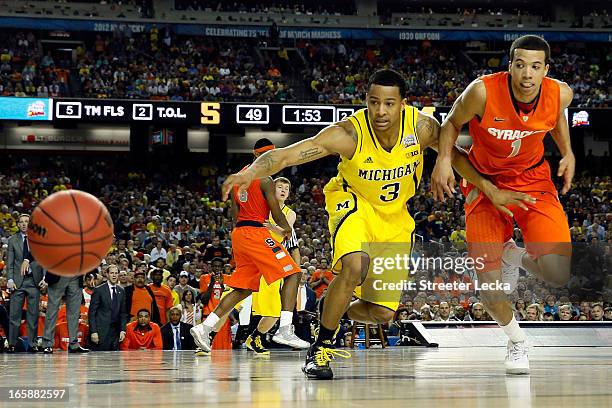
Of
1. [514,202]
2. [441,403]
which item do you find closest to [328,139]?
[514,202]

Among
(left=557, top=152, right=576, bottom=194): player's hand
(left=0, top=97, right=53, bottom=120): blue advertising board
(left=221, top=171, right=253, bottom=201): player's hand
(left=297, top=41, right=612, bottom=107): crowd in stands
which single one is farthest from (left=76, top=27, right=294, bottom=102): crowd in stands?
(left=221, top=171, right=253, bottom=201): player's hand

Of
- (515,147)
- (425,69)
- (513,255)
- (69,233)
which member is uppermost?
(425,69)

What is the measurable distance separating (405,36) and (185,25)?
27.1 feet

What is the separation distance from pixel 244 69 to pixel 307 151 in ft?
83.5

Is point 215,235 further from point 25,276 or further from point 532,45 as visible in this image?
point 532,45

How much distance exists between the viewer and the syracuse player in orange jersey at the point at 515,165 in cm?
569

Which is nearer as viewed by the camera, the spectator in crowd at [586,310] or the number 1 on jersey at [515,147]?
the number 1 on jersey at [515,147]

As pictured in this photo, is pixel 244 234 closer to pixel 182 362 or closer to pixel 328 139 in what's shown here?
pixel 182 362

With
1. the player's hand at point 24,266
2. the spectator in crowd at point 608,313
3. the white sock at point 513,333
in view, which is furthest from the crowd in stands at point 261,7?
the white sock at point 513,333

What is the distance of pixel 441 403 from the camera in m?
3.90

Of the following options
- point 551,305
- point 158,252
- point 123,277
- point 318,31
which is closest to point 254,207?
point 123,277

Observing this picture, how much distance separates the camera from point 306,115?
25.5 m

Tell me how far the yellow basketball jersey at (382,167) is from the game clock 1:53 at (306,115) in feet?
64.2

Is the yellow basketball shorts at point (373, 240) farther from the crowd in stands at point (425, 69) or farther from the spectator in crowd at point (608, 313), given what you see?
the crowd in stands at point (425, 69)
